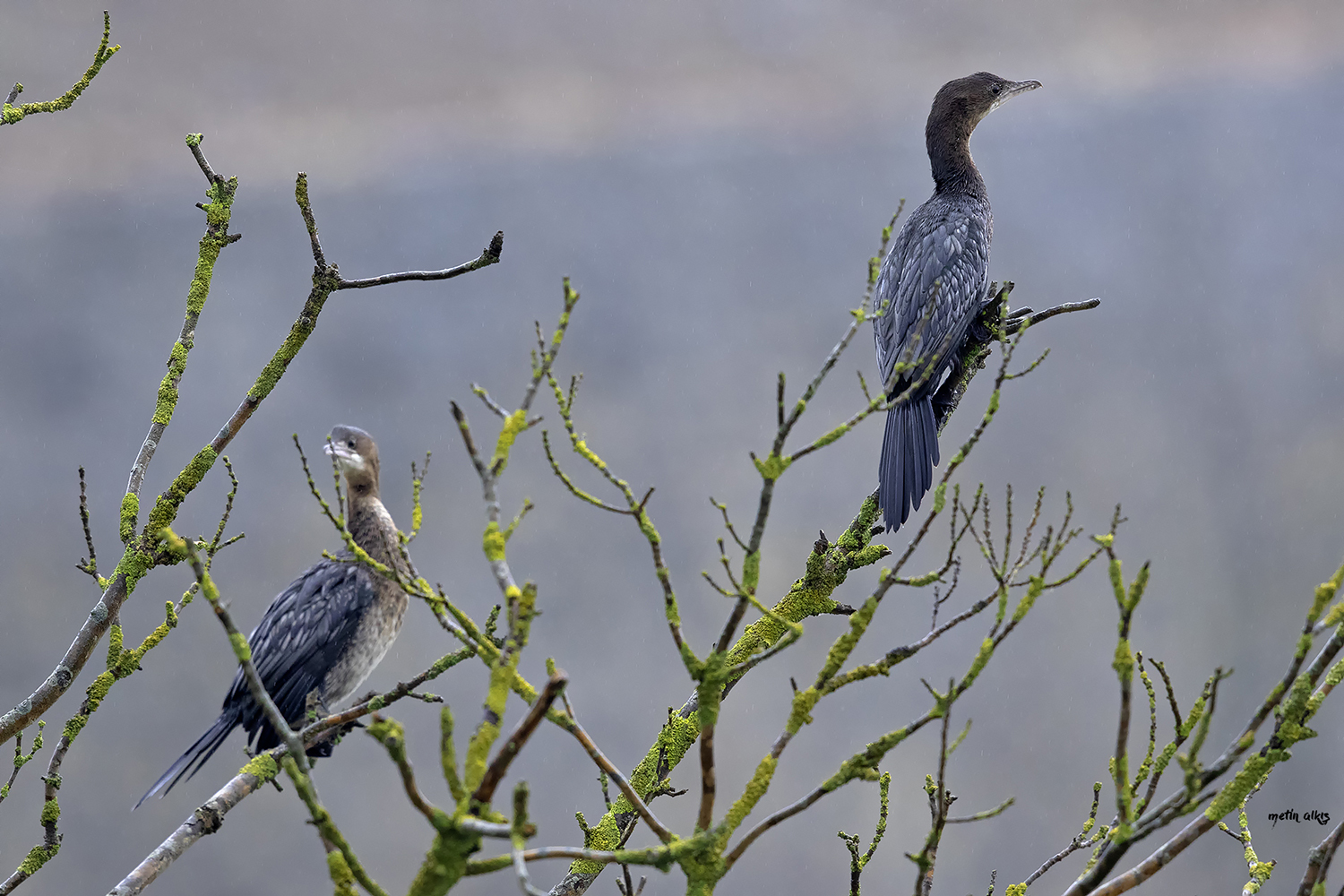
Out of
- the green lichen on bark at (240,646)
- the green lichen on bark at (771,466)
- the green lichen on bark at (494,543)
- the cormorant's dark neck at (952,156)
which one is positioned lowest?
the green lichen on bark at (240,646)

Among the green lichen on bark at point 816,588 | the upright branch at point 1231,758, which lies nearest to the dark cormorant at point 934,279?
the green lichen on bark at point 816,588

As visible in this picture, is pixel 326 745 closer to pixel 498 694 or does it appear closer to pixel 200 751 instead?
pixel 200 751

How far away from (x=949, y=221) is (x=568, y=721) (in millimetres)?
2583

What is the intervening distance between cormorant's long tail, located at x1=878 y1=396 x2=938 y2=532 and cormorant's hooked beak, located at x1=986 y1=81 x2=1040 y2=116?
1548 millimetres

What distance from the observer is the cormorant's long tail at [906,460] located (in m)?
2.37

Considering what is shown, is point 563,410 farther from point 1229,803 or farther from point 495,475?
point 1229,803

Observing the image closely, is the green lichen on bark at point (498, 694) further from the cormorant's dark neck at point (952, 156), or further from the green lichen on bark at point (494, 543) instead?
the cormorant's dark neck at point (952, 156)

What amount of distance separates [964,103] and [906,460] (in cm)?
167

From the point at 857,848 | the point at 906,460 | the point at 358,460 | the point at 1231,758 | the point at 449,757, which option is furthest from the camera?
the point at 358,460

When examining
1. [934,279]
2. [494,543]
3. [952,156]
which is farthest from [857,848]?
[952,156]

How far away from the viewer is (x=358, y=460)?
2.77 m

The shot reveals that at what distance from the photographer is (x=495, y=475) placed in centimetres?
101

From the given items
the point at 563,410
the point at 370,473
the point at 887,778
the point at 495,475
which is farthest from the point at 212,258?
the point at 887,778

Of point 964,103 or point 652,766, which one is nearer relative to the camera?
point 652,766
